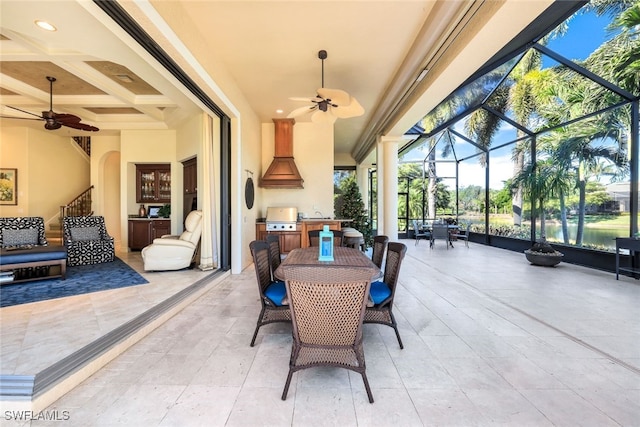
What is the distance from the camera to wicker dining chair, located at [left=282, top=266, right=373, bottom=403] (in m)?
1.53

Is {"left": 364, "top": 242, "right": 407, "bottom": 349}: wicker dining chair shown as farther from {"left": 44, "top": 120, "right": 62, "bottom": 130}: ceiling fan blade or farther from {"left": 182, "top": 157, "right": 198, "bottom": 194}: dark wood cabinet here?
{"left": 44, "top": 120, "right": 62, "bottom": 130}: ceiling fan blade

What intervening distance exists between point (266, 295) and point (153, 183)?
6.22 meters

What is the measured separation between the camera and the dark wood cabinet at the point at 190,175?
18.6ft

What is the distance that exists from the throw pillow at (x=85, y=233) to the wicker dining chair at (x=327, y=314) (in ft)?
18.8

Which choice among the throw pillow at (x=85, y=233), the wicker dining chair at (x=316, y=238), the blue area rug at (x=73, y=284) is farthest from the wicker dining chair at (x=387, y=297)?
the throw pillow at (x=85, y=233)

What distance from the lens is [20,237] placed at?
4.44 meters

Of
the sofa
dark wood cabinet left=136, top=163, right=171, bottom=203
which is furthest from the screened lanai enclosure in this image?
the sofa

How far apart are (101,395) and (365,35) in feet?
13.3

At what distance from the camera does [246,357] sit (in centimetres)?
208

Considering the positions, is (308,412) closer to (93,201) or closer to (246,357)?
(246,357)

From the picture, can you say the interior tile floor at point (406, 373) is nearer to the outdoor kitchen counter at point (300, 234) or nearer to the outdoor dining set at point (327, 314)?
the outdoor dining set at point (327, 314)

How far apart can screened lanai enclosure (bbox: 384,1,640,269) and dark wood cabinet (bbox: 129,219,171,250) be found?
727cm

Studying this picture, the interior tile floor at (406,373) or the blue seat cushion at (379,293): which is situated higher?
the blue seat cushion at (379,293)

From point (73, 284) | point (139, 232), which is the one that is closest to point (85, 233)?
point (139, 232)
